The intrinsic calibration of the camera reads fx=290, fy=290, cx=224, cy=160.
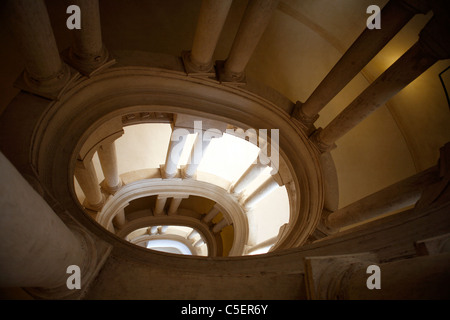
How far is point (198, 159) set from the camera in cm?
757

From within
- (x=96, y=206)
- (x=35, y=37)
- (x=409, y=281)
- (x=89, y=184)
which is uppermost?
(x=35, y=37)

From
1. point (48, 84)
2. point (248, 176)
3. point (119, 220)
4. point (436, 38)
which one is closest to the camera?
point (436, 38)

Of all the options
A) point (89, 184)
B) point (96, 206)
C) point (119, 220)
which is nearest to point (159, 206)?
point (119, 220)

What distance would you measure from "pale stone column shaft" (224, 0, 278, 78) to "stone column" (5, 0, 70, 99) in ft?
7.94

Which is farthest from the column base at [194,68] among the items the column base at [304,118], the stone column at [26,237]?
the stone column at [26,237]

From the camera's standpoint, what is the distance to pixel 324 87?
15.3 feet

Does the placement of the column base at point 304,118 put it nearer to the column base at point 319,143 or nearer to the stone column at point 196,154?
the column base at point 319,143

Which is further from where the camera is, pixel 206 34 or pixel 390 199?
pixel 206 34

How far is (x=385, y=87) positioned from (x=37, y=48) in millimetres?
4402

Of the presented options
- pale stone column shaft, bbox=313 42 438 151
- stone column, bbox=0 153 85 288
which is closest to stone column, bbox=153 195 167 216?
pale stone column shaft, bbox=313 42 438 151

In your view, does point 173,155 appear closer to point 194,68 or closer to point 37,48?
point 194,68

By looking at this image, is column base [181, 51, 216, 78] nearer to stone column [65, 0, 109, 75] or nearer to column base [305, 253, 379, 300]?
stone column [65, 0, 109, 75]

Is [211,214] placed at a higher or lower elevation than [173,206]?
lower
